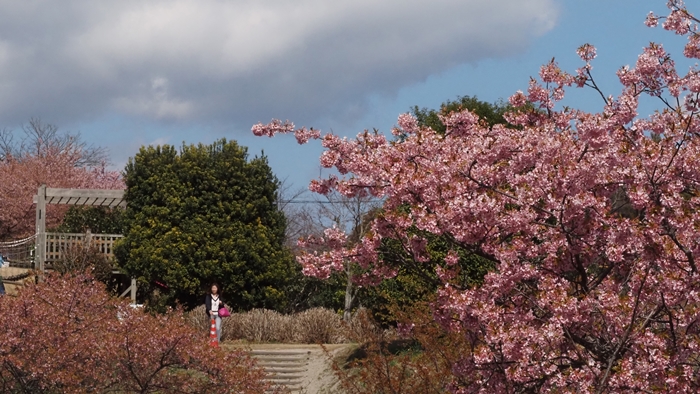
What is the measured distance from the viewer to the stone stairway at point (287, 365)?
15.5 meters

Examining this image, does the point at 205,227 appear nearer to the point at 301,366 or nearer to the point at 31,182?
the point at 301,366

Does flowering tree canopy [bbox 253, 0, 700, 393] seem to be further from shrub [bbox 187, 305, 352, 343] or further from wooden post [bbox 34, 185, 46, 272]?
wooden post [bbox 34, 185, 46, 272]

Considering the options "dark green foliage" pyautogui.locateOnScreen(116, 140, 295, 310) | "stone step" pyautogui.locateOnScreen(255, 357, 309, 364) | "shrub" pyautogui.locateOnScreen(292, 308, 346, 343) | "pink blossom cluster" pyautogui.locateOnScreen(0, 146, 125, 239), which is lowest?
"stone step" pyautogui.locateOnScreen(255, 357, 309, 364)

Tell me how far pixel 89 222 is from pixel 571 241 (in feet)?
80.6

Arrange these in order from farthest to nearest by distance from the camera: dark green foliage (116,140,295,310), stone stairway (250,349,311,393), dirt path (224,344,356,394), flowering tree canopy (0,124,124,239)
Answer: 1. flowering tree canopy (0,124,124,239)
2. dark green foliage (116,140,295,310)
3. stone stairway (250,349,311,393)
4. dirt path (224,344,356,394)

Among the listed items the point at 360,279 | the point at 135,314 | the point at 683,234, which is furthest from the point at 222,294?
the point at 683,234

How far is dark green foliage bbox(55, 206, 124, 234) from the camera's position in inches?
1111

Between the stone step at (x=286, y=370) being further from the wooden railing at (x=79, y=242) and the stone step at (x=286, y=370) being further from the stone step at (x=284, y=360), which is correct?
the wooden railing at (x=79, y=242)

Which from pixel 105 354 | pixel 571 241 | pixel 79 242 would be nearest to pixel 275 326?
pixel 79 242

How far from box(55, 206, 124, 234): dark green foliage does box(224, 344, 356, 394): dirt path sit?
11.7 meters

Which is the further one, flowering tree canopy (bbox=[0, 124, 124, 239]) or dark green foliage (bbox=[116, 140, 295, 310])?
flowering tree canopy (bbox=[0, 124, 124, 239])

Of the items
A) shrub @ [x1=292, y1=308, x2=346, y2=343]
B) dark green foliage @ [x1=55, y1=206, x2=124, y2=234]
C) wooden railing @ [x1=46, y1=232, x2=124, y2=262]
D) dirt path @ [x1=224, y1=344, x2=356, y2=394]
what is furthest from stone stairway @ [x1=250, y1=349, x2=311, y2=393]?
dark green foliage @ [x1=55, y1=206, x2=124, y2=234]

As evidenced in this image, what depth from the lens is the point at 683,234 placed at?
5184 millimetres

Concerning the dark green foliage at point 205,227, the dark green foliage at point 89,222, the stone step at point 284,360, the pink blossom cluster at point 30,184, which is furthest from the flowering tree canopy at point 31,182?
the stone step at point 284,360
